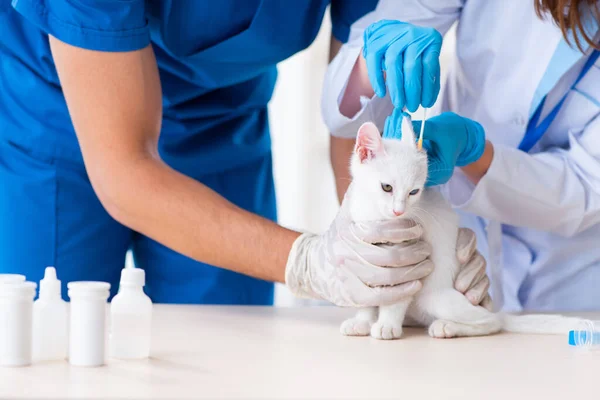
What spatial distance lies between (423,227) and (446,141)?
192 millimetres

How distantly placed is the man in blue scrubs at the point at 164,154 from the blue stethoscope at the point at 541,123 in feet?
1.71

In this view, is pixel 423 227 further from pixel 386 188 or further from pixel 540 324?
pixel 540 324

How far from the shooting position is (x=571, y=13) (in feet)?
5.20

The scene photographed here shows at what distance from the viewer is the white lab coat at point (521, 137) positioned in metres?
1.67

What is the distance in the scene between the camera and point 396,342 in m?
1.28

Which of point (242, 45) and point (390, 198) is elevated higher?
point (242, 45)

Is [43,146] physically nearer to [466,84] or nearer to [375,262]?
[375,262]

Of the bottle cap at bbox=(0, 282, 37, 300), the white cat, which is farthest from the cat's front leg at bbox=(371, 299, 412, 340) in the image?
the bottle cap at bbox=(0, 282, 37, 300)

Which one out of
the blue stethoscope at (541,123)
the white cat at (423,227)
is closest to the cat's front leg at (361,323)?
the white cat at (423,227)

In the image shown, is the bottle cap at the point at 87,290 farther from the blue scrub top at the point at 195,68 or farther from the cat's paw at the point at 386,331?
the blue scrub top at the point at 195,68

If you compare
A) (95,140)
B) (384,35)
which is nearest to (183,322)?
(95,140)

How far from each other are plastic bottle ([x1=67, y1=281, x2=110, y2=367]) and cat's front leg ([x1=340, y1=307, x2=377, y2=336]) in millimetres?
477

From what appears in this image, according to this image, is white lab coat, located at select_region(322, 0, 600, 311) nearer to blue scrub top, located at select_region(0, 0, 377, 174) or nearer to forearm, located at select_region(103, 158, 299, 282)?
blue scrub top, located at select_region(0, 0, 377, 174)

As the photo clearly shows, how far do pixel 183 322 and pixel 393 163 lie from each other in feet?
1.72
